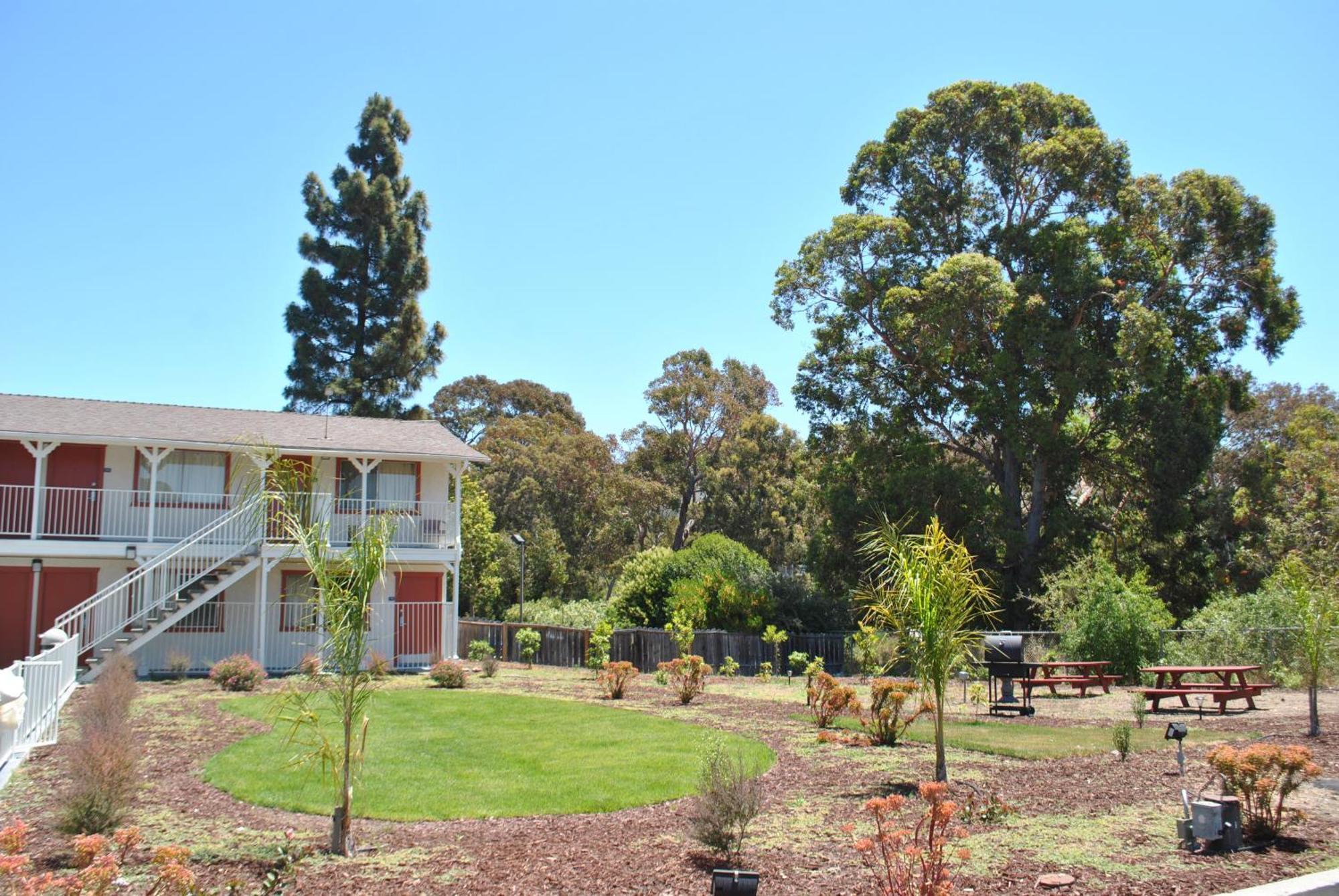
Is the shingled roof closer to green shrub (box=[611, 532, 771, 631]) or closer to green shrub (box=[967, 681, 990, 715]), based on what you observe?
green shrub (box=[611, 532, 771, 631])

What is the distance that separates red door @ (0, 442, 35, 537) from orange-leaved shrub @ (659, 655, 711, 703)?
48.8 feet

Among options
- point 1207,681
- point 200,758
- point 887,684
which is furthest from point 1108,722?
point 200,758

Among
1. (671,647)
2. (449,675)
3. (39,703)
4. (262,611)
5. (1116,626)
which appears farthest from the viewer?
(671,647)

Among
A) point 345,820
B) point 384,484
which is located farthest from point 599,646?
point 345,820

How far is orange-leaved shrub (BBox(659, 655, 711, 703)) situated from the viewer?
1714 centimetres

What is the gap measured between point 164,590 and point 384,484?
5.94m

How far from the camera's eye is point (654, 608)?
94.7 ft

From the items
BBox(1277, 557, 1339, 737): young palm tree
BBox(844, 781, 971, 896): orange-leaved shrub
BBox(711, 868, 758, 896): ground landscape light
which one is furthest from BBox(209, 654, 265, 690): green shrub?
BBox(1277, 557, 1339, 737): young palm tree

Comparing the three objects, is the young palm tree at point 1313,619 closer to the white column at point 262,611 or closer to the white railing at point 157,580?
the white railing at point 157,580

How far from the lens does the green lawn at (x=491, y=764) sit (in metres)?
9.26

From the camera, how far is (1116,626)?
67.9ft

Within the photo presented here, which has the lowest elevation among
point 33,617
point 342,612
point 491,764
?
point 491,764

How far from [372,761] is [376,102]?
1676 inches

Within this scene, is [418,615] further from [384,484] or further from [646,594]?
[646,594]
